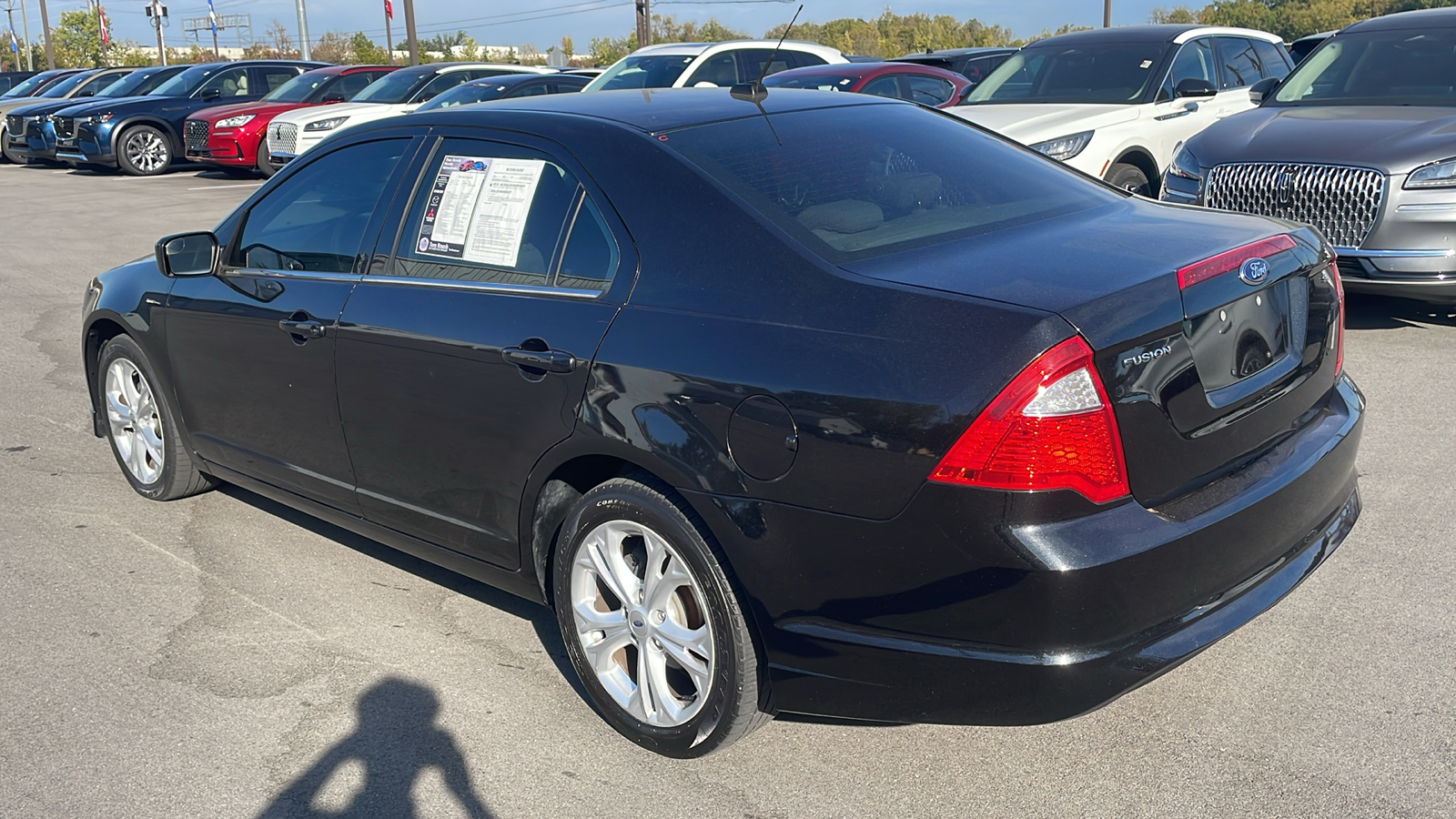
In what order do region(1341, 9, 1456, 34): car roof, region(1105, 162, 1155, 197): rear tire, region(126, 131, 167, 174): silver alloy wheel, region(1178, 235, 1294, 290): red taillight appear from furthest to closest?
1. region(126, 131, 167, 174): silver alloy wheel
2. region(1105, 162, 1155, 197): rear tire
3. region(1341, 9, 1456, 34): car roof
4. region(1178, 235, 1294, 290): red taillight

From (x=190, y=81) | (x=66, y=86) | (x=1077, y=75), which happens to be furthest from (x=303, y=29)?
(x=1077, y=75)

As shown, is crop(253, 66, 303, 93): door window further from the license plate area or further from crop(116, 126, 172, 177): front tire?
the license plate area

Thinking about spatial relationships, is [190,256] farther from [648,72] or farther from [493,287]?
[648,72]

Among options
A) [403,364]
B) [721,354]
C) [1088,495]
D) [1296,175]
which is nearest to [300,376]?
[403,364]

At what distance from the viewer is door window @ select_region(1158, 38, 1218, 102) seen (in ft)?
30.9

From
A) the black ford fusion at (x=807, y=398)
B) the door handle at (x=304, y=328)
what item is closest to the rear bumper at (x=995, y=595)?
the black ford fusion at (x=807, y=398)

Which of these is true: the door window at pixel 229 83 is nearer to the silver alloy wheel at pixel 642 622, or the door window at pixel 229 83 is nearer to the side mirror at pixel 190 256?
the side mirror at pixel 190 256

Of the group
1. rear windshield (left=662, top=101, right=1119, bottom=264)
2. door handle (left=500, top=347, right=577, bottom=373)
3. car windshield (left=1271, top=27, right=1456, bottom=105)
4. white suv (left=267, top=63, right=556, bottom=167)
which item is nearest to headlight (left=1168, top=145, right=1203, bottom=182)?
car windshield (left=1271, top=27, right=1456, bottom=105)

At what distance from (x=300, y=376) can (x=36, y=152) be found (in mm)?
22218

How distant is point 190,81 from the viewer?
72.3 feet

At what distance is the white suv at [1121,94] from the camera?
870 centimetres

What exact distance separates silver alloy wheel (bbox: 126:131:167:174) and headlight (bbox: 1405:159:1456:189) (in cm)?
2030

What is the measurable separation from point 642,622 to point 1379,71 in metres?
7.29

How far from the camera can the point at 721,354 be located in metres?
2.84
